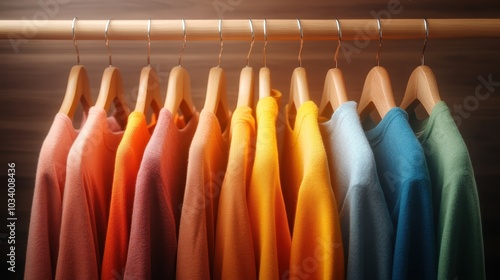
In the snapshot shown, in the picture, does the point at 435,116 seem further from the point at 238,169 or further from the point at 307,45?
the point at 307,45

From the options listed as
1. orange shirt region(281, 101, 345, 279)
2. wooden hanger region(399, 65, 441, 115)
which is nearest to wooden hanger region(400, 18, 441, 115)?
wooden hanger region(399, 65, 441, 115)

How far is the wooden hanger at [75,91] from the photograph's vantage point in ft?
2.63

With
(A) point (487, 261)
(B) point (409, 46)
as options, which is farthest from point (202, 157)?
(A) point (487, 261)

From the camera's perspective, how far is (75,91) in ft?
2.72

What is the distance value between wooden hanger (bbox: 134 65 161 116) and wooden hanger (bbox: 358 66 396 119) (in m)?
0.40

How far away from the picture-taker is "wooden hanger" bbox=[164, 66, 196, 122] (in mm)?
813

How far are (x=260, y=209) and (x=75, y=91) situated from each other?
1.34 feet

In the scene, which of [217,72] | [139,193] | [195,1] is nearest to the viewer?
[139,193]

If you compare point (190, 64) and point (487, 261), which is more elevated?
point (190, 64)

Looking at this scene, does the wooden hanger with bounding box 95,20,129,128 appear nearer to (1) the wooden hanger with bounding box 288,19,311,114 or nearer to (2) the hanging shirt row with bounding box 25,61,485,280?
(2) the hanging shirt row with bounding box 25,61,485,280

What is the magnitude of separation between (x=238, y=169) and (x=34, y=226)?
31 cm

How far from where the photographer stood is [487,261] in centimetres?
127

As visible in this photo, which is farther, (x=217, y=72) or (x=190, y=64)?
(x=190, y=64)

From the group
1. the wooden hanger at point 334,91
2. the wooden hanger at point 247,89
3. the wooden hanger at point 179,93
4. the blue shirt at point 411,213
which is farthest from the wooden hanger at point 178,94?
the blue shirt at point 411,213
